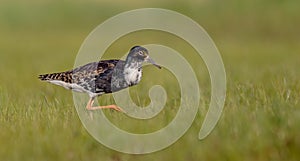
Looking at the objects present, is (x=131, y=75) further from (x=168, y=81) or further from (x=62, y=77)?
(x=168, y=81)

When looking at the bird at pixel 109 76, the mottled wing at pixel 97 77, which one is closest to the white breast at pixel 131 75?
the bird at pixel 109 76

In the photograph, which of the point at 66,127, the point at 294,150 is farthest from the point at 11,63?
the point at 294,150

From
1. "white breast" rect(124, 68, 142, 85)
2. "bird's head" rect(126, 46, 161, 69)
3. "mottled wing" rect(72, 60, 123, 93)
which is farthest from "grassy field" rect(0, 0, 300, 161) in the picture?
"bird's head" rect(126, 46, 161, 69)

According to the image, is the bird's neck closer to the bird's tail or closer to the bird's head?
the bird's head

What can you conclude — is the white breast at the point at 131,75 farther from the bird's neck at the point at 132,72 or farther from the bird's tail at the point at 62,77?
the bird's tail at the point at 62,77

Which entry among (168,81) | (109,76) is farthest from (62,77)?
(168,81)

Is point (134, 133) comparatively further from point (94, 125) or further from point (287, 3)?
point (287, 3)
